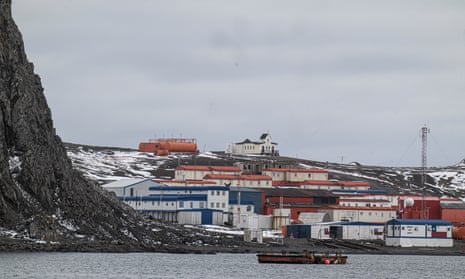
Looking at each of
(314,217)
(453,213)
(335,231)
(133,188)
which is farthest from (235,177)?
(335,231)

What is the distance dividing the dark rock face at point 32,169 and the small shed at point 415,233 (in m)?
38.8

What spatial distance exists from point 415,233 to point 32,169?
174 feet

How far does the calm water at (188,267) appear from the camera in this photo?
96312 millimetres

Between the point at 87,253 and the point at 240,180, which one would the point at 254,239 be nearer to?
the point at 87,253

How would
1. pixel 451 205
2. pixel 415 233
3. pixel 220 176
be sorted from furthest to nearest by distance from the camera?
pixel 220 176
pixel 451 205
pixel 415 233

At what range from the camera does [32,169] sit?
116 m

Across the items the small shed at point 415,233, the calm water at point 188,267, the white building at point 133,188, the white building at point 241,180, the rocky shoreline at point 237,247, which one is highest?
the white building at point 241,180

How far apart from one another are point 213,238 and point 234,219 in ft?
73.5

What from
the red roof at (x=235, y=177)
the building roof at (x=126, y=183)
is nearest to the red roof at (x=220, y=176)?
the red roof at (x=235, y=177)

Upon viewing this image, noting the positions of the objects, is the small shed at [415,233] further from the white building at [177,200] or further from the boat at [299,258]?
the boat at [299,258]

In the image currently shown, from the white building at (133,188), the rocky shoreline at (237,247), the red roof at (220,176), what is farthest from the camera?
the red roof at (220,176)

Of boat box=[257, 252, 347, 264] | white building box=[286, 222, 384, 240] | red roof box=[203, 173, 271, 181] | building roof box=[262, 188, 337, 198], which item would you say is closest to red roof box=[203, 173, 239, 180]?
red roof box=[203, 173, 271, 181]

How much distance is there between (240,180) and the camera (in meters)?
194

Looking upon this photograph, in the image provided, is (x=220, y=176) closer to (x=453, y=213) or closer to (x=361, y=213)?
(x=361, y=213)
